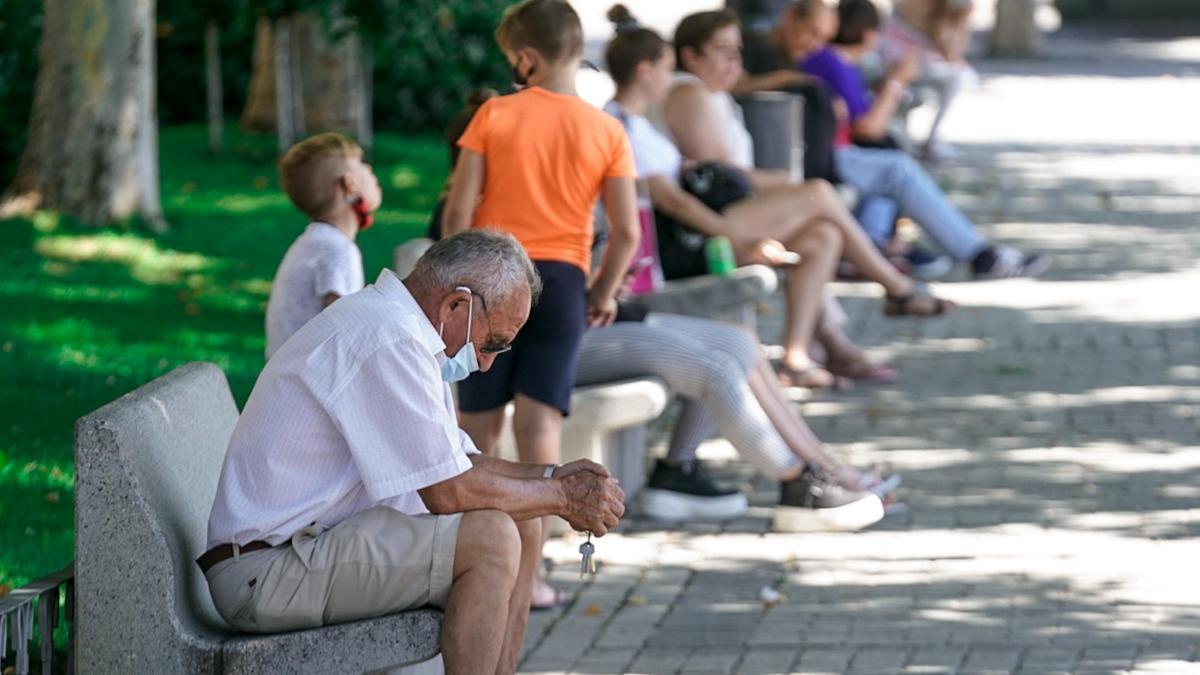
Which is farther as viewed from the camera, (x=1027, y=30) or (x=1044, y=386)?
(x=1027, y=30)

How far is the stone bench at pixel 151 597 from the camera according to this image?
14.5ft

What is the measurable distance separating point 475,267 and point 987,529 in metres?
3.41

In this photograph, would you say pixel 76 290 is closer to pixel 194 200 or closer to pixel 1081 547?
pixel 194 200

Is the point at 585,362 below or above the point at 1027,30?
above

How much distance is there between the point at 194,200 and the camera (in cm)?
1347

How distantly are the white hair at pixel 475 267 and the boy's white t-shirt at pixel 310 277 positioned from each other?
1.36 meters

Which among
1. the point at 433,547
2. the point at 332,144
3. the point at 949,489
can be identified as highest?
the point at 332,144

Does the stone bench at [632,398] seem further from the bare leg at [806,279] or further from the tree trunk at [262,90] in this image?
the tree trunk at [262,90]

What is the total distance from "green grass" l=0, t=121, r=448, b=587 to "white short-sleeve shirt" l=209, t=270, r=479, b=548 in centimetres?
134

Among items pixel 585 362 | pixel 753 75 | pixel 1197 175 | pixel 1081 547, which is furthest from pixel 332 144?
pixel 1197 175

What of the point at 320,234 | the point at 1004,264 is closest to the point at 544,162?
the point at 320,234

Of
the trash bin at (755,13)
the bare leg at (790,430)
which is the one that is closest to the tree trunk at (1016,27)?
the trash bin at (755,13)

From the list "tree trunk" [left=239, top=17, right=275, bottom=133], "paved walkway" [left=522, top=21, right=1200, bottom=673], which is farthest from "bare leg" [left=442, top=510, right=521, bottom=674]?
"tree trunk" [left=239, top=17, right=275, bottom=133]

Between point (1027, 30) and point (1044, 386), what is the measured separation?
19.1 meters
